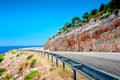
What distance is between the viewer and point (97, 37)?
120ft

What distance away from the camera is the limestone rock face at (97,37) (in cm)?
A: 3180

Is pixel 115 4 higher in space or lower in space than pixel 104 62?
higher

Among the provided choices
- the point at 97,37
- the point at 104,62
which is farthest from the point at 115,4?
A: the point at 104,62

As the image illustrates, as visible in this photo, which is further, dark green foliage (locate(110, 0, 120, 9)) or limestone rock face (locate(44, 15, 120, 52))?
dark green foliage (locate(110, 0, 120, 9))

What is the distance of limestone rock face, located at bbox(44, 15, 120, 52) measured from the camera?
31.8 meters

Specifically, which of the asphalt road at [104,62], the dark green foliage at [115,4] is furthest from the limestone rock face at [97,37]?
the asphalt road at [104,62]

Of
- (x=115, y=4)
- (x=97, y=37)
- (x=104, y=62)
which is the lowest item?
(x=104, y=62)

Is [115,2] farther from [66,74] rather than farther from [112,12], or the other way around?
[66,74]

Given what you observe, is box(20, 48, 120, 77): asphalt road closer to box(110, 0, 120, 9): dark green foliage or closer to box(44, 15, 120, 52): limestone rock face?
box(44, 15, 120, 52): limestone rock face

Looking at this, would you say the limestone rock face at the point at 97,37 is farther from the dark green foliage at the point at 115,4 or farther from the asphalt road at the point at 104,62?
the asphalt road at the point at 104,62

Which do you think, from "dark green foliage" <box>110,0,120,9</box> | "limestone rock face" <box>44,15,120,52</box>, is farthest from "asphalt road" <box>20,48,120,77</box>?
"dark green foliage" <box>110,0,120,9</box>

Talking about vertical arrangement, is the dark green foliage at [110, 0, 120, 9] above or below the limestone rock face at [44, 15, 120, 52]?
above

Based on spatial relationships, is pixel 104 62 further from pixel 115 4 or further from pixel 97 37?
pixel 115 4

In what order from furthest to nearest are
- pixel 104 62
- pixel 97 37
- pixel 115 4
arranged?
pixel 115 4
pixel 97 37
pixel 104 62
